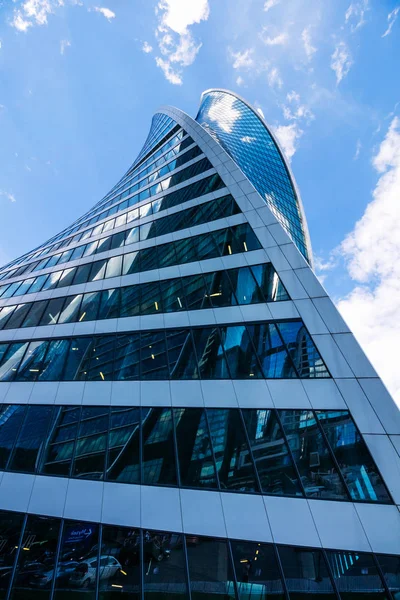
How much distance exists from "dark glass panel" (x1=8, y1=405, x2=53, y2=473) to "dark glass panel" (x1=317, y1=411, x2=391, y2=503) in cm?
1147

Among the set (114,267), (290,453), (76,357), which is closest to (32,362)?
(76,357)

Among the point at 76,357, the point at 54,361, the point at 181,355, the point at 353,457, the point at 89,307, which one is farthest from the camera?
the point at 89,307

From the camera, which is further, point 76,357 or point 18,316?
point 18,316

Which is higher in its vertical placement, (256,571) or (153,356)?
(153,356)

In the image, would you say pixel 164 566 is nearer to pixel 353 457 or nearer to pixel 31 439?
pixel 353 457

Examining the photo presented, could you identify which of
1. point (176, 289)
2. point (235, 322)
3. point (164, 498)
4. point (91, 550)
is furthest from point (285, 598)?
point (176, 289)

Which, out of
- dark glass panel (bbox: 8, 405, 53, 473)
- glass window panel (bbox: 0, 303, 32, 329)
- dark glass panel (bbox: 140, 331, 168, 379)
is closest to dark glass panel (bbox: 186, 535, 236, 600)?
dark glass panel (bbox: 140, 331, 168, 379)

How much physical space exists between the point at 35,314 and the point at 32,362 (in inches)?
170

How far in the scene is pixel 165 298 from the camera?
1599cm

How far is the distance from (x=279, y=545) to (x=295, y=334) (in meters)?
7.06

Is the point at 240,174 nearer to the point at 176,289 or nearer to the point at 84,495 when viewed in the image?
the point at 176,289

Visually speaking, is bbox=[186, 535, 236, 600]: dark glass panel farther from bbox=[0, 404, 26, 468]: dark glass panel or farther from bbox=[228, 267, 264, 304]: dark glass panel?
bbox=[228, 267, 264, 304]: dark glass panel

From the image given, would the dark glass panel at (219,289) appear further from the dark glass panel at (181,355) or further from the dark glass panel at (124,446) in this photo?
the dark glass panel at (124,446)

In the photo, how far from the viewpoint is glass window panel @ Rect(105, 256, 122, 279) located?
19.0 meters
